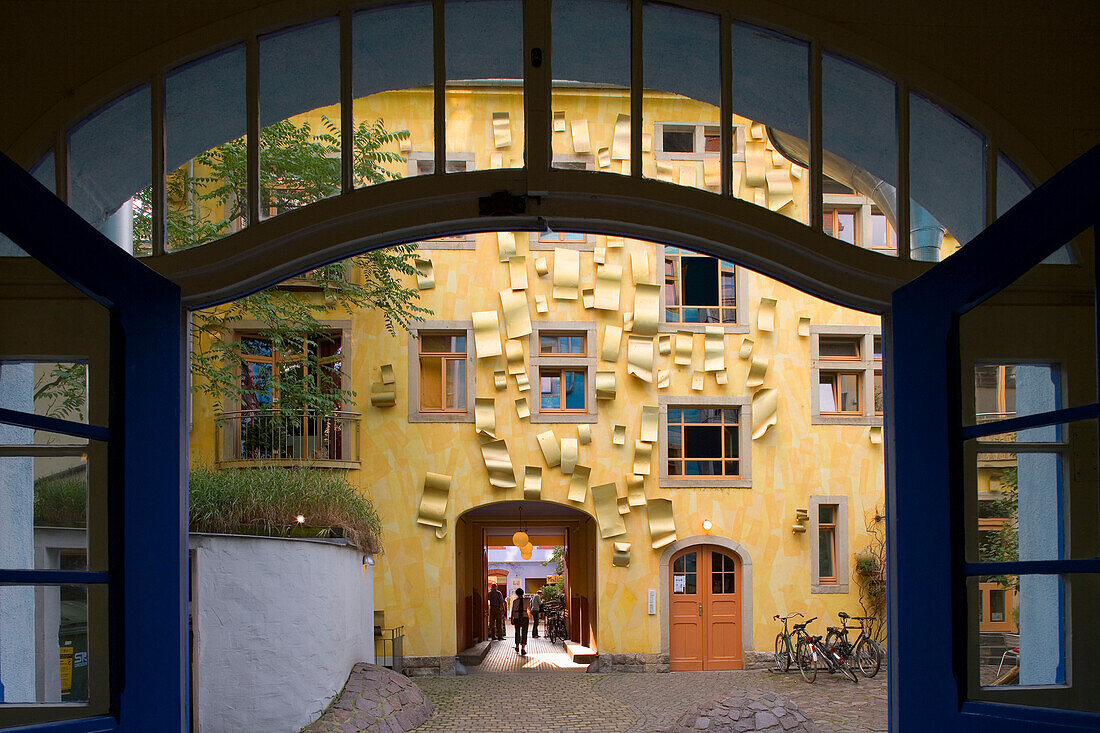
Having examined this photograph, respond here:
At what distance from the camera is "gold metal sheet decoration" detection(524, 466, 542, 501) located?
14766 mm

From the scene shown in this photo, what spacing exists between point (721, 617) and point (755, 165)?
13180 mm

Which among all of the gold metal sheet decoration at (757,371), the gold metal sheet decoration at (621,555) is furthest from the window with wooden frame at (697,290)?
the gold metal sheet decoration at (621,555)

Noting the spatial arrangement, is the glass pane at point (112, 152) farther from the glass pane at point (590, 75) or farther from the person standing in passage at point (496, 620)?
the person standing in passage at point (496, 620)

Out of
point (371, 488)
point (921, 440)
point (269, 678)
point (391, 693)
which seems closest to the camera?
point (921, 440)

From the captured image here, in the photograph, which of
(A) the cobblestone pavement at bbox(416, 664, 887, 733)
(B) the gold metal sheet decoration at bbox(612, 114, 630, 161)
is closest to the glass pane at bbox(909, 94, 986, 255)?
(B) the gold metal sheet decoration at bbox(612, 114, 630, 161)

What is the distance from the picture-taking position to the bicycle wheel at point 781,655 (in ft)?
47.1

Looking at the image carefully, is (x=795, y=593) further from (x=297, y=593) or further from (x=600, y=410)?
(x=297, y=593)

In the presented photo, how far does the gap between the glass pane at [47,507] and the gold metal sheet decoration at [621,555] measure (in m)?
13.2

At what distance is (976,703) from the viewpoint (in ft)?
5.58

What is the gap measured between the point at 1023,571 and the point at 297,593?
8364 mm

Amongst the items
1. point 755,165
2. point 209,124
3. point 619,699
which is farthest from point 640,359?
point 209,124

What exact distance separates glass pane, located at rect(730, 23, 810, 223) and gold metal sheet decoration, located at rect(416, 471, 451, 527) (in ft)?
41.2

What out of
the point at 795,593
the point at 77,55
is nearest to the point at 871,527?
the point at 795,593

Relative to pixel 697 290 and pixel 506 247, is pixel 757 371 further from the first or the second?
pixel 506 247
